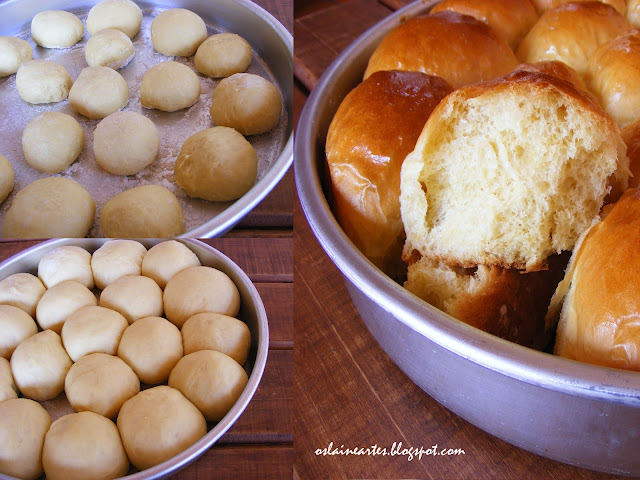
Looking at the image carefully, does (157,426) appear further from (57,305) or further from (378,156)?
(378,156)

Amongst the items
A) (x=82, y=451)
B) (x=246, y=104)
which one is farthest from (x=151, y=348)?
(x=246, y=104)

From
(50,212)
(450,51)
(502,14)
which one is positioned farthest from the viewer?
(502,14)

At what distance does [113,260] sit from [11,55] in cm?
41

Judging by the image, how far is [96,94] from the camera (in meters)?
0.85

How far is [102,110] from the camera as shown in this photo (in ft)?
2.80

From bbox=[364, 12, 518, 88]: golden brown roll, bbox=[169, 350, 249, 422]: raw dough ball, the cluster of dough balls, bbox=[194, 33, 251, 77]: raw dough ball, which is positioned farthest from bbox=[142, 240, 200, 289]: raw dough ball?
bbox=[364, 12, 518, 88]: golden brown roll

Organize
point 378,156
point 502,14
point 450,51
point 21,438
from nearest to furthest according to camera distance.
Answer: point 21,438 < point 378,156 < point 450,51 < point 502,14

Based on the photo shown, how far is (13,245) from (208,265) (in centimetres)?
23

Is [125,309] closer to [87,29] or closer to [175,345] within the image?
[175,345]

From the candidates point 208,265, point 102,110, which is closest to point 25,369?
point 208,265

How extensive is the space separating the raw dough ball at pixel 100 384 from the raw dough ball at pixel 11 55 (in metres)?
0.49

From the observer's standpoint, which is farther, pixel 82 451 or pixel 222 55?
pixel 222 55

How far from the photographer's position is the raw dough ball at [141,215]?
71 centimetres

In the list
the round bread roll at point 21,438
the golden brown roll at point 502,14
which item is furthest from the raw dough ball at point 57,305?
the golden brown roll at point 502,14
